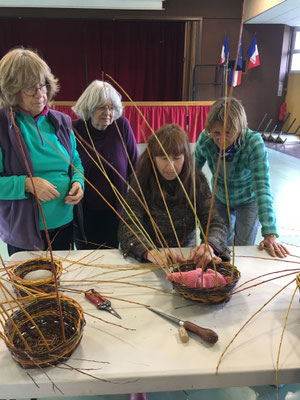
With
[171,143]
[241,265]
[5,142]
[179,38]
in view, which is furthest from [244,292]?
[179,38]

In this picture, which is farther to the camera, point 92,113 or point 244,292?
point 92,113

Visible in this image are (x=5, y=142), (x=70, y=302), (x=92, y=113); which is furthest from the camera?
(x=92, y=113)

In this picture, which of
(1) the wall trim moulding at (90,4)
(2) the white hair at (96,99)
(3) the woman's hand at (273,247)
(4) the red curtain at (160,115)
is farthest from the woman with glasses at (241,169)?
(1) the wall trim moulding at (90,4)

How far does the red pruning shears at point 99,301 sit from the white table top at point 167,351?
13 millimetres

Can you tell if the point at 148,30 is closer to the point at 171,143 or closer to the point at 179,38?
the point at 179,38

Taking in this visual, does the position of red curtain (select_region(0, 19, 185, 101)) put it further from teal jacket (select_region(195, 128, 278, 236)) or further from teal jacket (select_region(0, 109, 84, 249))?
teal jacket (select_region(0, 109, 84, 249))

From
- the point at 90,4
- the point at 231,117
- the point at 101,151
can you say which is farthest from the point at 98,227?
the point at 90,4

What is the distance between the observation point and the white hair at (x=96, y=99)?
149 cm

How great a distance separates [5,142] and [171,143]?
66cm

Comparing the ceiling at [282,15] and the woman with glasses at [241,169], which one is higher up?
the ceiling at [282,15]

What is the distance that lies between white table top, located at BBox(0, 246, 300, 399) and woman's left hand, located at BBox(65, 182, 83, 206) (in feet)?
1.38

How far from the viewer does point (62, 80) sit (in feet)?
24.7

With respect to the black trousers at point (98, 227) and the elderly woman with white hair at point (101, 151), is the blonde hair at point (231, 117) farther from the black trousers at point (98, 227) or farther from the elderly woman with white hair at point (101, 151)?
the black trousers at point (98, 227)

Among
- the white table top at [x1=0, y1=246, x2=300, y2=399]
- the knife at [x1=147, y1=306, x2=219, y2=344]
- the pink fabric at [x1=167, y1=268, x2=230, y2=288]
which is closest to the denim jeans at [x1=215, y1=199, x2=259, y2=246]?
the white table top at [x1=0, y1=246, x2=300, y2=399]
